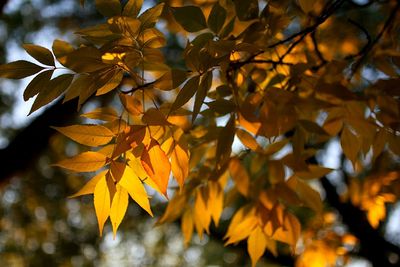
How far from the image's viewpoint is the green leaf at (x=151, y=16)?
0.71 metres

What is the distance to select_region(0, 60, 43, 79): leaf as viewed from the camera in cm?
70

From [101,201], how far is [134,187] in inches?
2.5

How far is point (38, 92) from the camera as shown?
0.71 metres

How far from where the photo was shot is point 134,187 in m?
0.76

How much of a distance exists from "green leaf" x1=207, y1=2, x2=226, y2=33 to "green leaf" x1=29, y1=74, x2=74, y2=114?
25cm

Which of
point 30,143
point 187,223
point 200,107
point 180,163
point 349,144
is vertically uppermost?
point 200,107

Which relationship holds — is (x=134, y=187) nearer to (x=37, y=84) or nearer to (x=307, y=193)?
(x=37, y=84)

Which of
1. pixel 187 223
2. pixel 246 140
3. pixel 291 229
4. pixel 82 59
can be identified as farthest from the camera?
pixel 187 223

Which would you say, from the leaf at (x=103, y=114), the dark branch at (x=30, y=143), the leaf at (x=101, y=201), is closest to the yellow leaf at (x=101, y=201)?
the leaf at (x=101, y=201)

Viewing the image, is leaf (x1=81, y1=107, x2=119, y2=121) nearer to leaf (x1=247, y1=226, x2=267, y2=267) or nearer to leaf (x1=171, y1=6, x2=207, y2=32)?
leaf (x1=171, y1=6, x2=207, y2=32)

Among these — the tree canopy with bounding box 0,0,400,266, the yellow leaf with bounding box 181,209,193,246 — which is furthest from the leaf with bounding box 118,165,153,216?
the yellow leaf with bounding box 181,209,193,246

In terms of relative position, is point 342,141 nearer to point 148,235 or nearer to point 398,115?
point 398,115

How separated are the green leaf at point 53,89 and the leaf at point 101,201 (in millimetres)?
169

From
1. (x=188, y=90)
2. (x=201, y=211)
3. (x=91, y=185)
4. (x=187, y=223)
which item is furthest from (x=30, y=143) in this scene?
(x=188, y=90)
